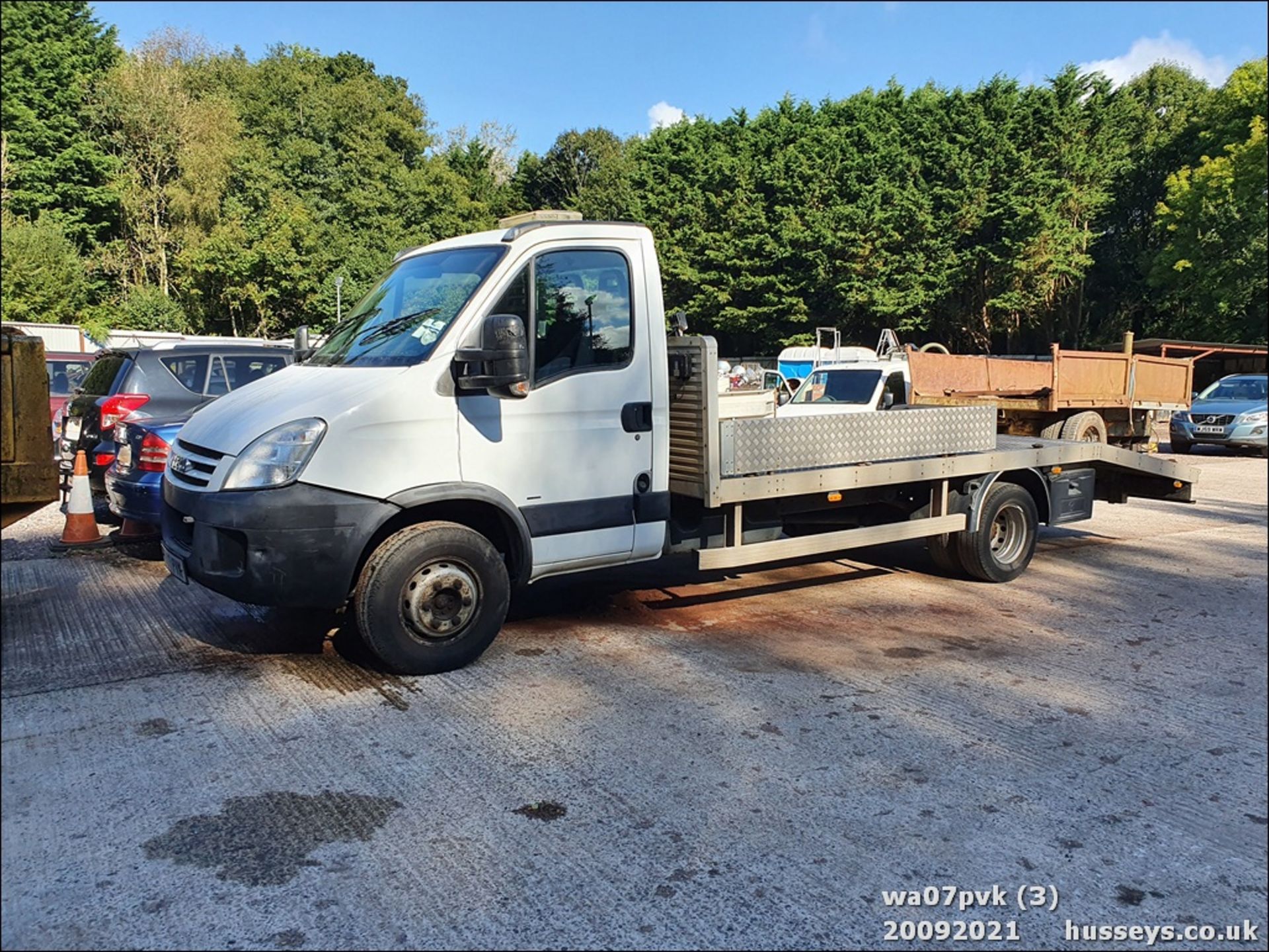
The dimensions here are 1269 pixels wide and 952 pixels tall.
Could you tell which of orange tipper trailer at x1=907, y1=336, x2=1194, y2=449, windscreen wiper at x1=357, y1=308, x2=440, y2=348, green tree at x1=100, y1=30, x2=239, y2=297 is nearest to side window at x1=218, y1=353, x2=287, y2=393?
windscreen wiper at x1=357, y1=308, x2=440, y2=348

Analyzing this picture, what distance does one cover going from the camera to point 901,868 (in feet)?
11.0

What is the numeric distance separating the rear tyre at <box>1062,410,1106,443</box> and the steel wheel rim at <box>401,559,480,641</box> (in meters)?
12.6

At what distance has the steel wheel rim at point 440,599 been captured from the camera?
5109 mm

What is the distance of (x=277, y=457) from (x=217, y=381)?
505 cm

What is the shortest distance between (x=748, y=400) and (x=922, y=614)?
6.52ft

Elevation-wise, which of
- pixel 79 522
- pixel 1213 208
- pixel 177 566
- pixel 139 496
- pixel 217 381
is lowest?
pixel 79 522

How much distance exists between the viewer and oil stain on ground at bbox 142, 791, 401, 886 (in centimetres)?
331

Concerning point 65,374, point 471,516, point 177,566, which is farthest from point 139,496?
point 65,374

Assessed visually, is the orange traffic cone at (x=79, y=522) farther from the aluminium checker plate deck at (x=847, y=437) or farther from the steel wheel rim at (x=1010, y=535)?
the steel wheel rim at (x=1010, y=535)

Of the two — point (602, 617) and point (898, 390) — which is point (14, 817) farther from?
point (898, 390)

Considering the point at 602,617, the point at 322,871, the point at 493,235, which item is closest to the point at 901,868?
the point at 322,871

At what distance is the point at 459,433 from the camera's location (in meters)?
5.15

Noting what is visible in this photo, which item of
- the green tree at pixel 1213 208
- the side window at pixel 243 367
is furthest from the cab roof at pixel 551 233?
the green tree at pixel 1213 208

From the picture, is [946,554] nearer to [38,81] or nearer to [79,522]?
[38,81]
